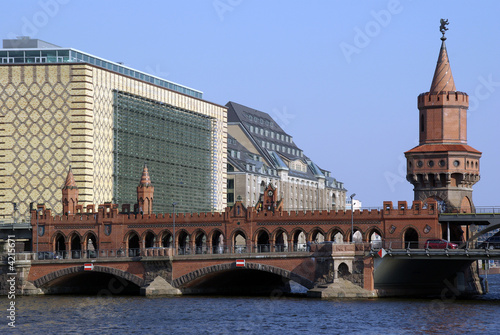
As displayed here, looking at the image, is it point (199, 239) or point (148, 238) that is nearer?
point (148, 238)

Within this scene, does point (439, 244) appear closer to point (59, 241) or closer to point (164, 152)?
point (59, 241)

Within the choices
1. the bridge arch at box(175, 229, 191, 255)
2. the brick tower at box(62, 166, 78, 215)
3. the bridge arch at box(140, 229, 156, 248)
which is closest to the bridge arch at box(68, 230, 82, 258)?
the brick tower at box(62, 166, 78, 215)

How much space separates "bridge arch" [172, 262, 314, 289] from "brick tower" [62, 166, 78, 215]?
2934cm

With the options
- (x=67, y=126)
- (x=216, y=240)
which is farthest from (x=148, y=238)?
(x=67, y=126)

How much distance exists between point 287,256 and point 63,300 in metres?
25.6

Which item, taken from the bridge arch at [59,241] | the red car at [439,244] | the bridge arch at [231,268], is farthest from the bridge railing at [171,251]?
the red car at [439,244]

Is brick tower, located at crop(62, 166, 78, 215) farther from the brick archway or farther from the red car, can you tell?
the red car

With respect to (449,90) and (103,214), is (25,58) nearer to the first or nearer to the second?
(103,214)

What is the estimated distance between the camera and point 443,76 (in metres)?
134

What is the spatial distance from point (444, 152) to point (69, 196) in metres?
51.1

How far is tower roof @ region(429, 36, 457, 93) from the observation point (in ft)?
438

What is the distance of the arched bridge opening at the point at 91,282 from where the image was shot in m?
126

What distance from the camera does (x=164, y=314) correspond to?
102 m

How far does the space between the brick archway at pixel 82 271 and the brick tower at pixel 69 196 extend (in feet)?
59.1
